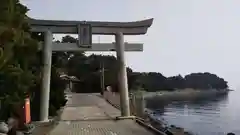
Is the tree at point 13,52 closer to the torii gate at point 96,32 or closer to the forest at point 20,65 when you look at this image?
the forest at point 20,65

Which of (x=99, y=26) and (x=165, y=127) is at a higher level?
(x=99, y=26)

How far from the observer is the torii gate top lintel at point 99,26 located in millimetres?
15953

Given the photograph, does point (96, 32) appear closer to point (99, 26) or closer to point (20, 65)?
point (99, 26)

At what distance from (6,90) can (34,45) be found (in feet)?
4.56

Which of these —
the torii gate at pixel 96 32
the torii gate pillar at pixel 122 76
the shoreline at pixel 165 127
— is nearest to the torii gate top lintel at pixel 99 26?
the torii gate at pixel 96 32

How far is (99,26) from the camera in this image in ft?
53.8

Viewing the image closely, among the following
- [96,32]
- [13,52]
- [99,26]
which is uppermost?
[99,26]

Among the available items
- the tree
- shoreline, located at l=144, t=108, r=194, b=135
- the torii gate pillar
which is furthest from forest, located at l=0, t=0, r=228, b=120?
shoreline, located at l=144, t=108, r=194, b=135

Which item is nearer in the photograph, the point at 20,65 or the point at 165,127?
the point at 20,65

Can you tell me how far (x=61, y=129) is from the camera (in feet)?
43.1

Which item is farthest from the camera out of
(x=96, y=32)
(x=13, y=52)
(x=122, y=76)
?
(x=96, y=32)

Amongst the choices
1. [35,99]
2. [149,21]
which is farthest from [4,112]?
[149,21]

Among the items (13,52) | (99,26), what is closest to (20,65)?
(13,52)

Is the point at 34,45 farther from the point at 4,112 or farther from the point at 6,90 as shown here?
the point at 4,112
